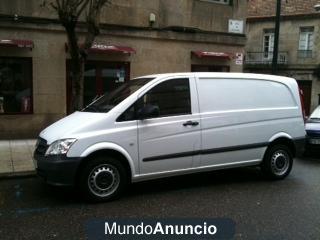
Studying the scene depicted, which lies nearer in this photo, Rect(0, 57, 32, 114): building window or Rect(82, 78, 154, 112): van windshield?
Rect(82, 78, 154, 112): van windshield

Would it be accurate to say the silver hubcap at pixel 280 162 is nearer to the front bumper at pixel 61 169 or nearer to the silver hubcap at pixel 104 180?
the silver hubcap at pixel 104 180

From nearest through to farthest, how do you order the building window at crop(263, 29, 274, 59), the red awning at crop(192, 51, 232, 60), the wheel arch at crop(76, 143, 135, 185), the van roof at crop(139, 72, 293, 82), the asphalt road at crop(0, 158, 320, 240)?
the asphalt road at crop(0, 158, 320, 240)
the wheel arch at crop(76, 143, 135, 185)
the van roof at crop(139, 72, 293, 82)
the red awning at crop(192, 51, 232, 60)
the building window at crop(263, 29, 274, 59)

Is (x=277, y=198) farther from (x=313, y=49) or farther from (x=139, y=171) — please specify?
(x=313, y=49)

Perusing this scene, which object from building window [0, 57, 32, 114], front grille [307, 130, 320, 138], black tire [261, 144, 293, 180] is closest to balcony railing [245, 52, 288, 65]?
front grille [307, 130, 320, 138]

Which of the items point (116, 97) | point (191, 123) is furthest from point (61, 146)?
point (191, 123)

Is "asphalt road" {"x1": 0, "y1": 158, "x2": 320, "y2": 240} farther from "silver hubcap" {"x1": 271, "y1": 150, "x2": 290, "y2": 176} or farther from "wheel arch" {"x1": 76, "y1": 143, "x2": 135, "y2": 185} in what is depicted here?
"wheel arch" {"x1": 76, "y1": 143, "x2": 135, "y2": 185}

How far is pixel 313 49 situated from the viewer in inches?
1091

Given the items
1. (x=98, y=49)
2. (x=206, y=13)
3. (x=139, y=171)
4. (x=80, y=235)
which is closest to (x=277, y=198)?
(x=139, y=171)

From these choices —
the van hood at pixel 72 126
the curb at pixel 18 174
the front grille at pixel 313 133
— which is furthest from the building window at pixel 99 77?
the van hood at pixel 72 126

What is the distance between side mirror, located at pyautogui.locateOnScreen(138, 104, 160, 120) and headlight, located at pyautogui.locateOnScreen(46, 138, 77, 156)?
3.42 feet

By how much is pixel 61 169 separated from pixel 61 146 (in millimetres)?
317

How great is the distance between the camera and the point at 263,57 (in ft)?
98.4

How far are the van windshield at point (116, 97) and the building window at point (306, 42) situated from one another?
76.8 ft

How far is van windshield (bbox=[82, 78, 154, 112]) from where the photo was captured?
6500 mm
